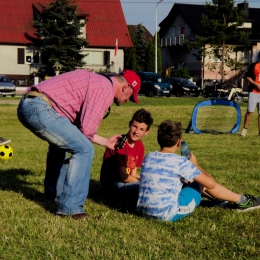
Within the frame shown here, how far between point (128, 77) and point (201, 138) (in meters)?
8.75

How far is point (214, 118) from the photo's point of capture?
1991 cm

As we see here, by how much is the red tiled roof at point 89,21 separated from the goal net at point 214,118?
114ft

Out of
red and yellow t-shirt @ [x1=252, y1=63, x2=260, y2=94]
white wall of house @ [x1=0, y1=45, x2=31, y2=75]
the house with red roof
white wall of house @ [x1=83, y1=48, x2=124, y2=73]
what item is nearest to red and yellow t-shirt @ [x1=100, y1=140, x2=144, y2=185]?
red and yellow t-shirt @ [x1=252, y1=63, x2=260, y2=94]

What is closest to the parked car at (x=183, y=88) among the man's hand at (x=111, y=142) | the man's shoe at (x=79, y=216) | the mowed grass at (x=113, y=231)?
the mowed grass at (x=113, y=231)

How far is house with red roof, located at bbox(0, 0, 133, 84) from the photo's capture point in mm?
53875

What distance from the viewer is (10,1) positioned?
56625 millimetres

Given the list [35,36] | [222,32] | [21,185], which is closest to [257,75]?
[21,185]

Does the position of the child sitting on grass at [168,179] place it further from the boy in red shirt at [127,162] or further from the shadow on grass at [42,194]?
the boy in red shirt at [127,162]

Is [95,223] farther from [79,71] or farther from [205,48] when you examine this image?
[205,48]

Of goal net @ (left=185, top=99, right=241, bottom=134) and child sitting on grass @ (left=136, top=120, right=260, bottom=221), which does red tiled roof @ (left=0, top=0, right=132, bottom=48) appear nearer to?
goal net @ (left=185, top=99, right=241, bottom=134)

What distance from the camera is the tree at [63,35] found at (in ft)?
161

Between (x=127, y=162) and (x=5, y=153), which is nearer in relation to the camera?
(x=127, y=162)

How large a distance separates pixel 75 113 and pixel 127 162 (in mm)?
1117

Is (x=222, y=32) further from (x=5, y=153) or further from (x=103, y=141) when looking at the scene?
(x=103, y=141)
